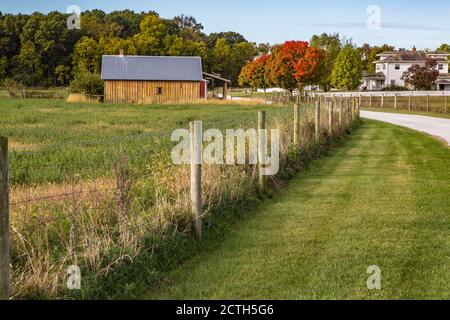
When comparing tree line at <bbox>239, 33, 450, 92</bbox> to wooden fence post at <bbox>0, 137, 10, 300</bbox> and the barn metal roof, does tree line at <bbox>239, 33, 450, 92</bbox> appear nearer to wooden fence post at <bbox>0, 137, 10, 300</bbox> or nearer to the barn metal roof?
the barn metal roof

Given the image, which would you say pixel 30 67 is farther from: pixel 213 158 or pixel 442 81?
pixel 213 158

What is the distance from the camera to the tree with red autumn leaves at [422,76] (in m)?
97.6

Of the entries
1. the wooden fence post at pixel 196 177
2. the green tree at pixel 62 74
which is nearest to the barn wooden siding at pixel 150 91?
the green tree at pixel 62 74

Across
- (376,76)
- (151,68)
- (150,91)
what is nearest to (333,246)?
(150,91)

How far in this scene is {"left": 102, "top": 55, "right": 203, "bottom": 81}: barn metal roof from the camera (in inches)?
2525

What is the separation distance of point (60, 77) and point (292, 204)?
285 feet

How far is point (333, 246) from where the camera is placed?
318 inches

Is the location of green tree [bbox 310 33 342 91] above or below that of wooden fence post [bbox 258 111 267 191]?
above

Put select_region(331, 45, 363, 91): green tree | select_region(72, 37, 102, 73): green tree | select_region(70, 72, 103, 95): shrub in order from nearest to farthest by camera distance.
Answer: select_region(70, 72, 103, 95): shrub < select_region(331, 45, 363, 91): green tree < select_region(72, 37, 102, 73): green tree

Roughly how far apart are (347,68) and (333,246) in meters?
83.4

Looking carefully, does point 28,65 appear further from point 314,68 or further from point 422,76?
point 422,76

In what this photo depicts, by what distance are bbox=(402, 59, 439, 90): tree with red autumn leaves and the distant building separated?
44.3m

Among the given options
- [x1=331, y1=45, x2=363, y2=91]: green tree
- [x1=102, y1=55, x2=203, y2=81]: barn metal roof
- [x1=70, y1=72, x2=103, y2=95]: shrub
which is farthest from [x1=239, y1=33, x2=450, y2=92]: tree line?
[x1=70, y1=72, x2=103, y2=95]: shrub

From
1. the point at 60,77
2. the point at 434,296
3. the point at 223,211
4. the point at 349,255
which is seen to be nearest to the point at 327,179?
the point at 223,211
